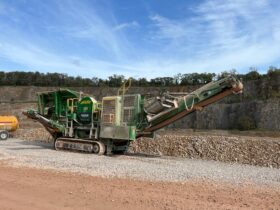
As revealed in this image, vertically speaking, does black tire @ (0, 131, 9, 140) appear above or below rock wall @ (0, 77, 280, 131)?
below

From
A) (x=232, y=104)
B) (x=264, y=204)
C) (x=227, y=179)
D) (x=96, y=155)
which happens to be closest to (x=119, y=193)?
(x=264, y=204)

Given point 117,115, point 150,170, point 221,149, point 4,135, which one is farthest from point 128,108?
point 4,135

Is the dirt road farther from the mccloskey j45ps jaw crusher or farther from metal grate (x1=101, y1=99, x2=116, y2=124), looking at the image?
metal grate (x1=101, y1=99, x2=116, y2=124)

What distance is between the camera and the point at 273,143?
1680cm

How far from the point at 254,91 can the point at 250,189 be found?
38032 mm

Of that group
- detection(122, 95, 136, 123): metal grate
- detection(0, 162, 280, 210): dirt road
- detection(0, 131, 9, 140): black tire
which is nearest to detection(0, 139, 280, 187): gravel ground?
detection(0, 162, 280, 210): dirt road

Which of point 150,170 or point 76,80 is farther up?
point 76,80

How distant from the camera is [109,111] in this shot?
55.7 feet

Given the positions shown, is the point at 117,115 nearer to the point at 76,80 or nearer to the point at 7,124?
the point at 7,124

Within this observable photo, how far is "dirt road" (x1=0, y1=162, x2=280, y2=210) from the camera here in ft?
23.8

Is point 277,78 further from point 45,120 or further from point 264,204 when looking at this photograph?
point 264,204

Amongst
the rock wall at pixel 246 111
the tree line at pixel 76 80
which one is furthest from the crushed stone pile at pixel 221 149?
the tree line at pixel 76 80

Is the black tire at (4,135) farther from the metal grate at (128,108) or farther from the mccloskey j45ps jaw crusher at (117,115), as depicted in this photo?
the metal grate at (128,108)

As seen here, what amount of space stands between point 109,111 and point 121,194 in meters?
8.96
